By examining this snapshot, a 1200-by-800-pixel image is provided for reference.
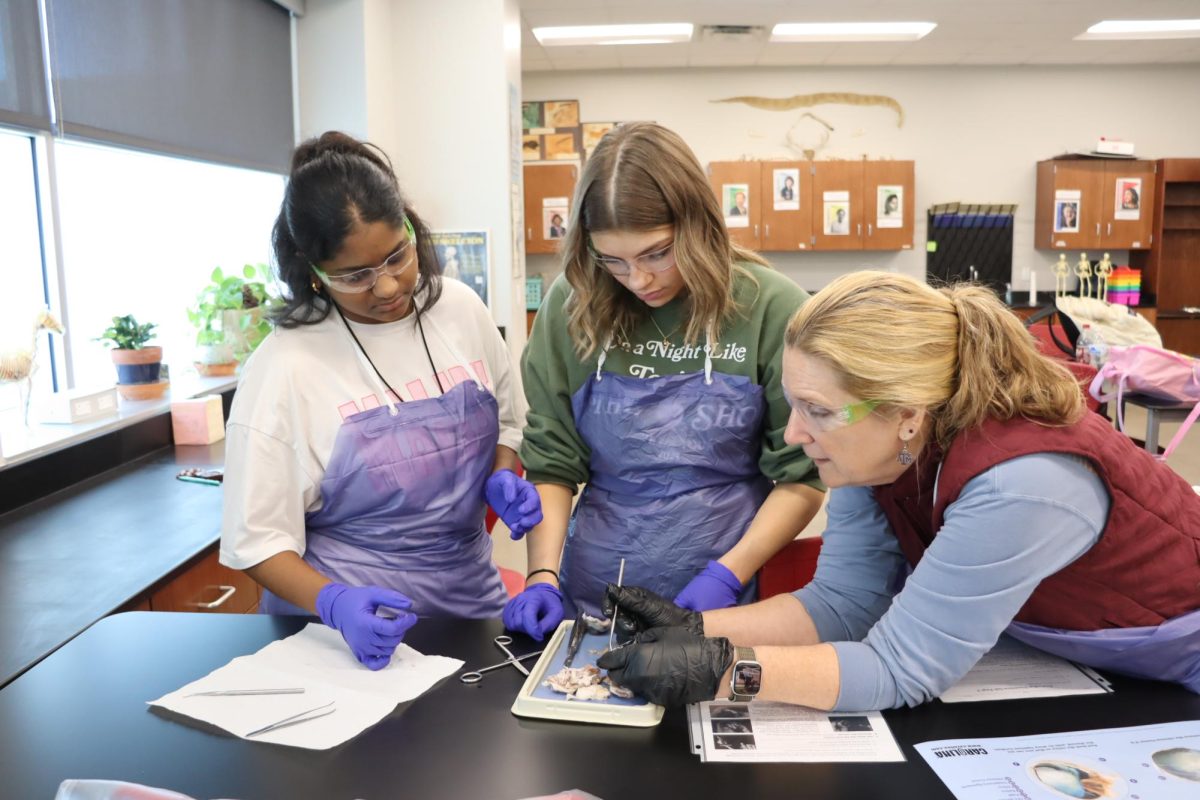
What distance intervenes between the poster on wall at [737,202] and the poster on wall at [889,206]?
1057mm

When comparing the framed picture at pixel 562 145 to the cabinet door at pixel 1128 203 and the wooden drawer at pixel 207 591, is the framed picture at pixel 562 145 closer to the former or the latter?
the cabinet door at pixel 1128 203

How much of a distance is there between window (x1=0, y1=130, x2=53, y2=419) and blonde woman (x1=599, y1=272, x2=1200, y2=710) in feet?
7.56

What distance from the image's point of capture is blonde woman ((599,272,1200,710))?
1111mm

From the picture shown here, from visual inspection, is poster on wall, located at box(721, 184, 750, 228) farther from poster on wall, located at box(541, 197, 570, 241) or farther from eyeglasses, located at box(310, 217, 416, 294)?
eyeglasses, located at box(310, 217, 416, 294)

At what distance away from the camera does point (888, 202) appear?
737cm

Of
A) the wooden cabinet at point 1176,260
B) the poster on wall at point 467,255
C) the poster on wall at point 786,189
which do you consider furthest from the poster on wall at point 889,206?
the poster on wall at point 467,255

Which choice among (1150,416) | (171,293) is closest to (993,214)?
(1150,416)

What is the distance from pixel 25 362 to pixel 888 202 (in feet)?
21.3

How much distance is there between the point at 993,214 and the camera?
7.74m

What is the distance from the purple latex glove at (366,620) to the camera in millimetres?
1268

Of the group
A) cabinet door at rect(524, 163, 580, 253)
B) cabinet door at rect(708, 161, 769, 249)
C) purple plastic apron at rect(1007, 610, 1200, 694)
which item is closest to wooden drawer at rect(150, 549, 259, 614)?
purple plastic apron at rect(1007, 610, 1200, 694)

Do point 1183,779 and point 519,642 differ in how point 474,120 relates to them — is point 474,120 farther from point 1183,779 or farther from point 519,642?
point 1183,779

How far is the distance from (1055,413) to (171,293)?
3.44 m

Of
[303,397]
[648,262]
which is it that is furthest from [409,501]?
[648,262]
